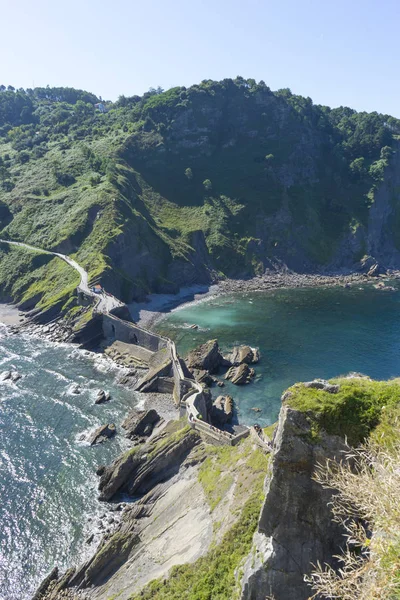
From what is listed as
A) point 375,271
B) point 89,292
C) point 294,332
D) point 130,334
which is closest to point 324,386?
point 130,334

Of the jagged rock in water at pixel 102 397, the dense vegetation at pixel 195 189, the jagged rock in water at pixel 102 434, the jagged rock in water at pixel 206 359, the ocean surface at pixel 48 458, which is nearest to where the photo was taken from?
the ocean surface at pixel 48 458

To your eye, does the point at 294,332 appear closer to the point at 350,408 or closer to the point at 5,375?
the point at 5,375

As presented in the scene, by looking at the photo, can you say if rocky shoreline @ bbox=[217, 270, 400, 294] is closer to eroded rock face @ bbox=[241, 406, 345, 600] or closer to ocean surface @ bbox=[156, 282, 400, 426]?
ocean surface @ bbox=[156, 282, 400, 426]

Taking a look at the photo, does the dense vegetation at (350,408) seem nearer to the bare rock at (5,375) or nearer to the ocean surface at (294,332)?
the ocean surface at (294,332)

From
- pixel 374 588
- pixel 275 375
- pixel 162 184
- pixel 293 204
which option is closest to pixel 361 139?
pixel 293 204

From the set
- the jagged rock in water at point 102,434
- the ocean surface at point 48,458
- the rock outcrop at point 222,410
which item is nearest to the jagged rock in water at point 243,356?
the rock outcrop at point 222,410

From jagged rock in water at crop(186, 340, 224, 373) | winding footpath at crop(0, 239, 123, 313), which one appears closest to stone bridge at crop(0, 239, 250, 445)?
winding footpath at crop(0, 239, 123, 313)

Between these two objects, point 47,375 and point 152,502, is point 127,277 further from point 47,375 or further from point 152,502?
point 152,502

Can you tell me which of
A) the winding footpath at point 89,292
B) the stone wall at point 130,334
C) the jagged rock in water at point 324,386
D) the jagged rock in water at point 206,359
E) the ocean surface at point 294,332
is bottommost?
the ocean surface at point 294,332
